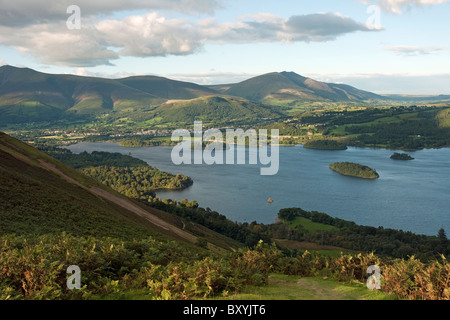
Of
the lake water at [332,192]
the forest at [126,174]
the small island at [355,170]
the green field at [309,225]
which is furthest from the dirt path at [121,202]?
the small island at [355,170]

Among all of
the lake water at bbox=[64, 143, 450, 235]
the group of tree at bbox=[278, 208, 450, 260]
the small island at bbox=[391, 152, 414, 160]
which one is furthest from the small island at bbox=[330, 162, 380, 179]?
the group of tree at bbox=[278, 208, 450, 260]

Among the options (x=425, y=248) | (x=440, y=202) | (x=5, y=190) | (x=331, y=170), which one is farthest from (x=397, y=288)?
(x=331, y=170)

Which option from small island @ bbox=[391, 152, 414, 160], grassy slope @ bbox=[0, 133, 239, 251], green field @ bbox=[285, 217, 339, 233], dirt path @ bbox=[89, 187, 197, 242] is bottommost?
green field @ bbox=[285, 217, 339, 233]

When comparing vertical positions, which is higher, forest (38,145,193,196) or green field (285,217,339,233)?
forest (38,145,193,196)

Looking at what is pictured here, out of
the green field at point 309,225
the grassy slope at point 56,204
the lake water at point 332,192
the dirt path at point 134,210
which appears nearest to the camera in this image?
the grassy slope at point 56,204

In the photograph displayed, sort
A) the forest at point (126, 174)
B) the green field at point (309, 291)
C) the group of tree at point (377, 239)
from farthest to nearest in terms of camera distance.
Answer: the forest at point (126, 174) < the group of tree at point (377, 239) < the green field at point (309, 291)

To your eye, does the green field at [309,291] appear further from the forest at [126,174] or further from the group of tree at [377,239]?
the forest at [126,174]

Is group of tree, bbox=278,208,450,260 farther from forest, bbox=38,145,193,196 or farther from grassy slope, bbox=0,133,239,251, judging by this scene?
forest, bbox=38,145,193,196
